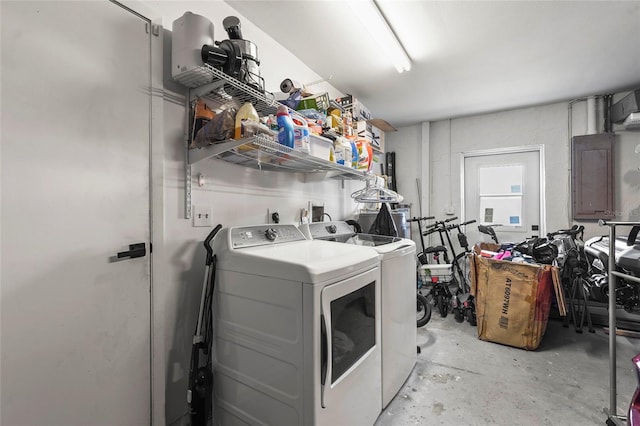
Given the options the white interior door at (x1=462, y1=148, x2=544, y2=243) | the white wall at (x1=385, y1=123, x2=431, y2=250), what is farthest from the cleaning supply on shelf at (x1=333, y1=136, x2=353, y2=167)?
the white interior door at (x1=462, y1=148, x2=544, y2=243)

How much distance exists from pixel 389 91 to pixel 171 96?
8.65ft

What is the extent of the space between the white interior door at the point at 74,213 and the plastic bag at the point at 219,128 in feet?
0.97

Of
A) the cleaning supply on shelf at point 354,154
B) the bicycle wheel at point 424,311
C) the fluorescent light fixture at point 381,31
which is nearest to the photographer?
the fluorescent light fixture at point 381,31

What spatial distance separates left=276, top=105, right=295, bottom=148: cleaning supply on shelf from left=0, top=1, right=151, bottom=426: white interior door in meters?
0.70

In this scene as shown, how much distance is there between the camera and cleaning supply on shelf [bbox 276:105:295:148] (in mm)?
1635

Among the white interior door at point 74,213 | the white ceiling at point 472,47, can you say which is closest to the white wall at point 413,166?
the white ceiling at point 472,47

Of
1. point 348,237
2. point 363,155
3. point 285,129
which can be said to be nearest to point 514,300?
point 348,237

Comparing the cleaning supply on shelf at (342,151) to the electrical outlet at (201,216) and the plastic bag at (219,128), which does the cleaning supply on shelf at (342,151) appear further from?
the electrical outlet at (201,216)

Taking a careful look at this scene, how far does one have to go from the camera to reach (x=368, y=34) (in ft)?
7.32

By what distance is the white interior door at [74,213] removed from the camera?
1004 millimetres

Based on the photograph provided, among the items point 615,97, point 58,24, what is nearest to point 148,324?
point 58,24

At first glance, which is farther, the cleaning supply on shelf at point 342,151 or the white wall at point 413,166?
the white wall at point 413,166

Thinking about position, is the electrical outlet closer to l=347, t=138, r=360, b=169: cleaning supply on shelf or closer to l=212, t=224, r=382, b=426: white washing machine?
l=212, t=224, r=382, b=426: white washing machine

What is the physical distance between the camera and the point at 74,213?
3.77ft
